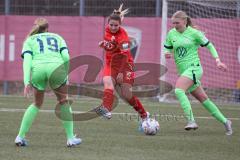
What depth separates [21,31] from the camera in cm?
1892

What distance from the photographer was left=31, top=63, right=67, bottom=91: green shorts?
775 cm

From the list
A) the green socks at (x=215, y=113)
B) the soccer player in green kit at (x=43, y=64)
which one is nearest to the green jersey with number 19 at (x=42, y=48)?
the soccer player in green kit at (x=43, y=64)

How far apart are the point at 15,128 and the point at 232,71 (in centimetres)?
880

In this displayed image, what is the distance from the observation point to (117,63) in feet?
34.6

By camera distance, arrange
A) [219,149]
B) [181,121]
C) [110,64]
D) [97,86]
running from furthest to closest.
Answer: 1. [97,86]
2. [181,121]
3. [110,64]
4. [219,149]

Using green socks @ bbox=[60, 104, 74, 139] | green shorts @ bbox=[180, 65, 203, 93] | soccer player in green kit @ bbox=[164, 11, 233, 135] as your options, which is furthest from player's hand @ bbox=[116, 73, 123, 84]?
green socks @ bbox=[60, 104, 74, 139]

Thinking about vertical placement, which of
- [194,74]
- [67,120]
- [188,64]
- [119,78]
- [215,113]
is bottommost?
[215,113]

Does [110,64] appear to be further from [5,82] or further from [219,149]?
[5,82]

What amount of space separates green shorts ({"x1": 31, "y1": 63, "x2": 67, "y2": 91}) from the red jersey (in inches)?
95.6

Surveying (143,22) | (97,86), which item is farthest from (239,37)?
(97,86)

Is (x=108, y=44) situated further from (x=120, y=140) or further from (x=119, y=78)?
(x=120, y=140)

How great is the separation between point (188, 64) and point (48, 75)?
272 cm

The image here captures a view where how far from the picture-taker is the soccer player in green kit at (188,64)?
9672mm

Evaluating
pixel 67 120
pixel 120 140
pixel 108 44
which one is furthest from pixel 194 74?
pixel 67 120
